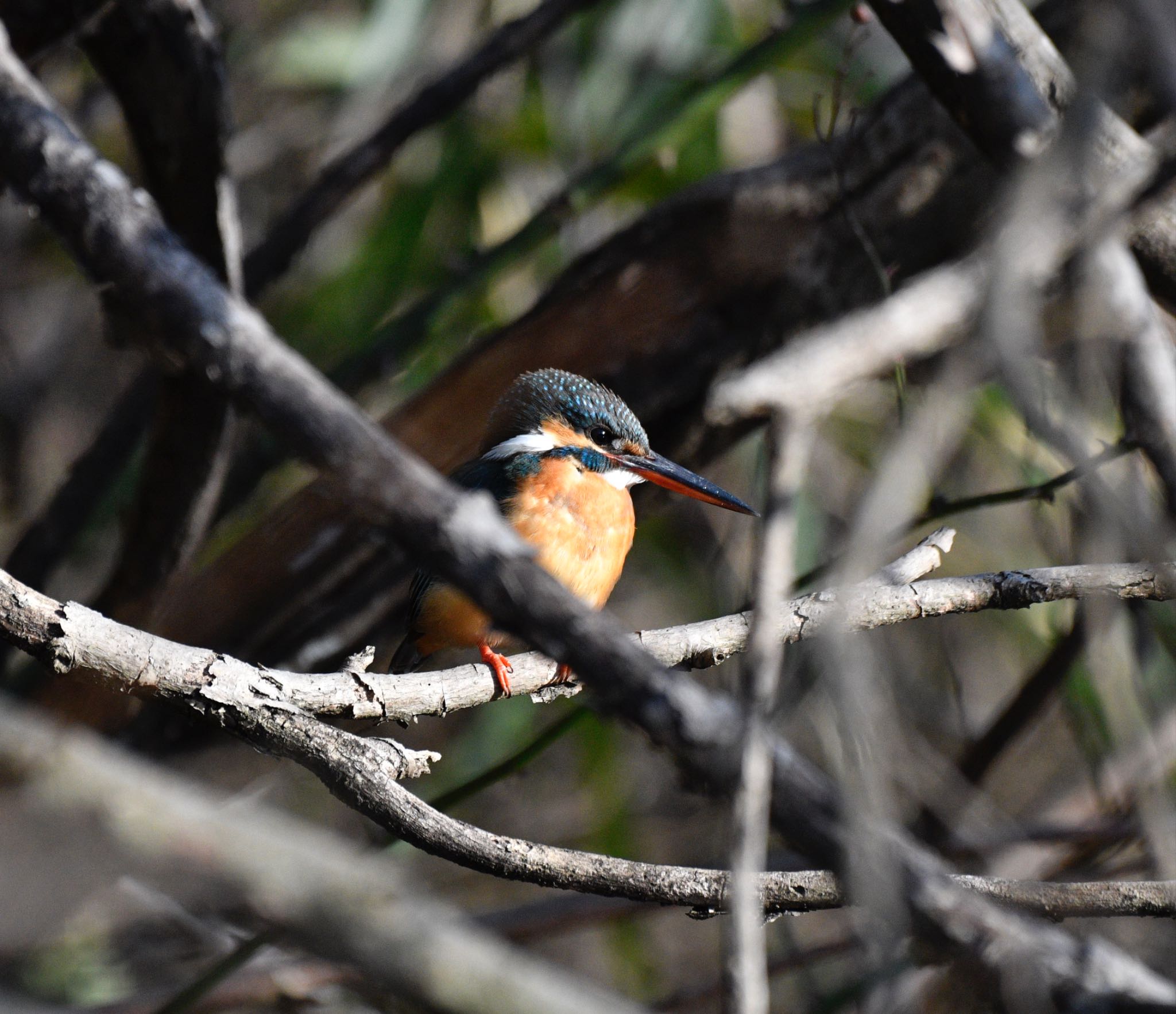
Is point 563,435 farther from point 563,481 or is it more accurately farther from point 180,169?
point 180,169

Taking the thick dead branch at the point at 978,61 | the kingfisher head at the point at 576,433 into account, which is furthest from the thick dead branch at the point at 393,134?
Answer: the thick dead branch at the point at 978,61

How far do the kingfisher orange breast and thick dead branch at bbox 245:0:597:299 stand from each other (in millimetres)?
812

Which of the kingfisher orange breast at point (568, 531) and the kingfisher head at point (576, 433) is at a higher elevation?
the kingfisher head at point (576, 433)

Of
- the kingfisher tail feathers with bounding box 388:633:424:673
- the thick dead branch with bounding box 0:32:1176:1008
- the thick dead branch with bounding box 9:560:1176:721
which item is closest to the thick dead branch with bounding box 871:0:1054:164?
the thick dead branch with bounding box 9:560:1176:721

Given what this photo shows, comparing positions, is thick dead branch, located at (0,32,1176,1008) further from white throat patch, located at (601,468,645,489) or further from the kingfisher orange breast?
white throat patch, located at (601,468,645,489)

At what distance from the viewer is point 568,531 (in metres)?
2.42

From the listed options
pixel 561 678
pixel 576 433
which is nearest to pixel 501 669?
pixel 561 678

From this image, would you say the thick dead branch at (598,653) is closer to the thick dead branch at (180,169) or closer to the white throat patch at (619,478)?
the thick dead branch at (180,169)

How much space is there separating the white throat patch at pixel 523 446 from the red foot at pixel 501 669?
0.67 m

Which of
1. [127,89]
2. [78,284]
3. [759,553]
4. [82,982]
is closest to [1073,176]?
[759,553]

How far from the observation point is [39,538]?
2766mm

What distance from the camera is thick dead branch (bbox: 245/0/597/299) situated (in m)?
2.55

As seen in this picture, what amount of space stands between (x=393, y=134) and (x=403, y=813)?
5.92 feet

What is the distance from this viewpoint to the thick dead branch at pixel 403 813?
1304 millimetres
